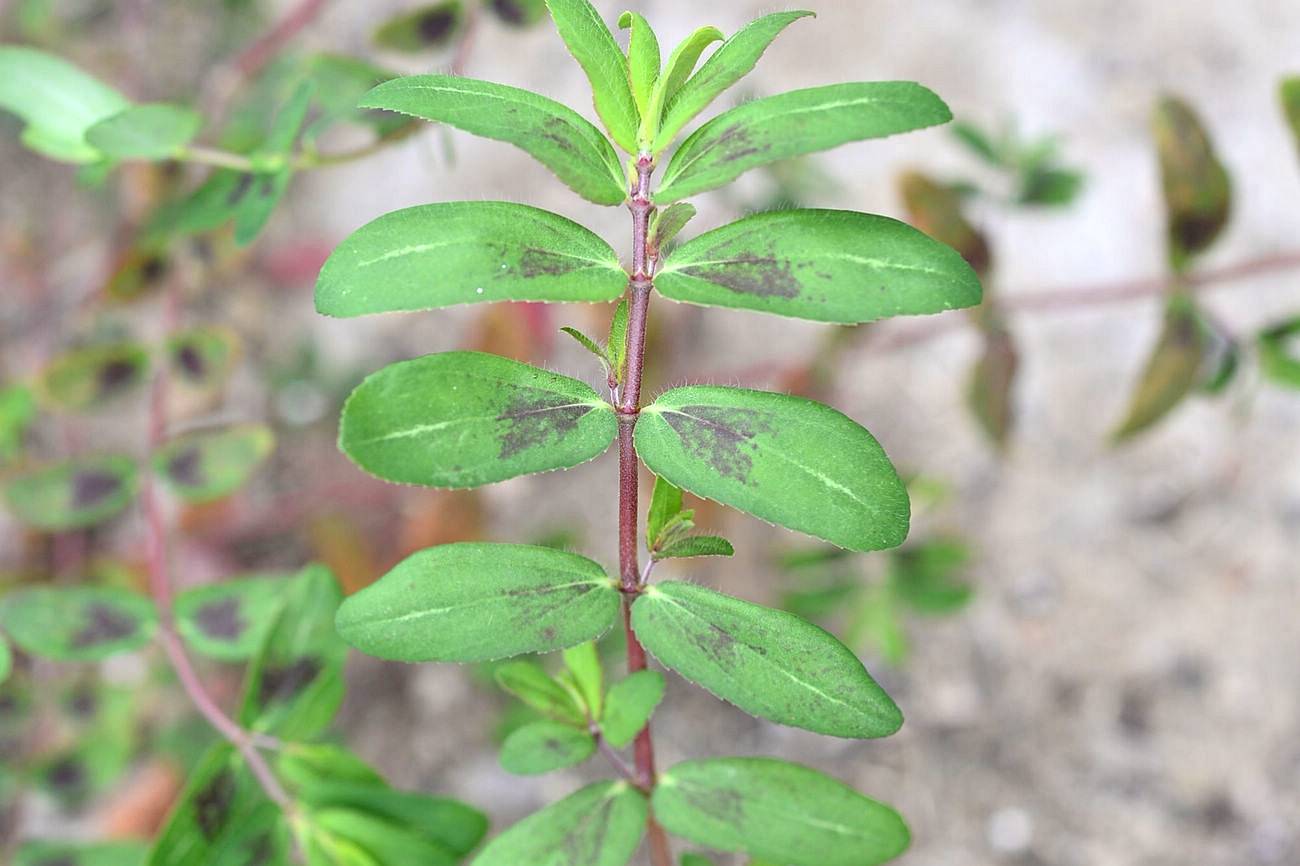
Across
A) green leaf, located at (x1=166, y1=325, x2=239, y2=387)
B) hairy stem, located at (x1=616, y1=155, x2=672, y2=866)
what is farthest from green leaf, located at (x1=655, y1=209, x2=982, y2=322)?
green leaf, located at (x1=166, y1=325, x2=239, y2=387)

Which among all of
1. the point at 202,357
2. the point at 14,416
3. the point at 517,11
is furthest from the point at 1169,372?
the point at 14,416

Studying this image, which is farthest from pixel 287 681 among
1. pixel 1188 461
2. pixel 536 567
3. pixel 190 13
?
pixel 190 13

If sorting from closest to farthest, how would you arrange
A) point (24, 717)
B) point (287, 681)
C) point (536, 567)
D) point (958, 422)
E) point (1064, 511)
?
point (536, 567)
point (287, 681)
point (24, 717)
point (1064, 511)
point (958, 422)

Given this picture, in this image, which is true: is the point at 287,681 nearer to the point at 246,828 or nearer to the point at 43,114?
the point at 246,828

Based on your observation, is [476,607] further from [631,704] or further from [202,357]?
[202,357]

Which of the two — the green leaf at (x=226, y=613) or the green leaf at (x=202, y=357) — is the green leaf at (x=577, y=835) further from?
the green leaf at (x=202, y=357)

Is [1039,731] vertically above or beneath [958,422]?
beneath

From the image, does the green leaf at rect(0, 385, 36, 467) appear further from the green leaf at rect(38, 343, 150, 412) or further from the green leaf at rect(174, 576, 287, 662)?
the green leaf at rect(174, 576, 287, 662)
